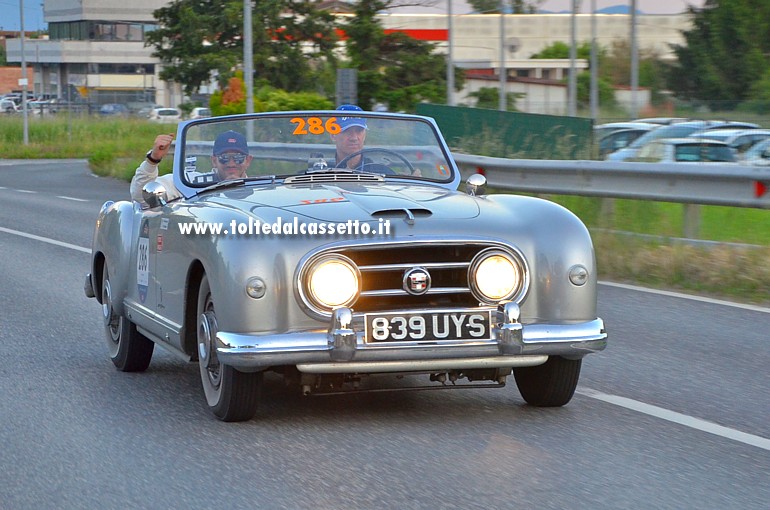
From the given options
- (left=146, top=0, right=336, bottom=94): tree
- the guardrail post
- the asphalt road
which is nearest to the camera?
the asphalt road

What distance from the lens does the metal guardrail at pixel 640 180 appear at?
1155cm

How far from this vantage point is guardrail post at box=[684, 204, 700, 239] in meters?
12.6

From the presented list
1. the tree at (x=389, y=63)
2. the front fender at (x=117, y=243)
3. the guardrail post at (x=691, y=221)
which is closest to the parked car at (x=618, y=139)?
the guardrail post at (x=691, y=221)

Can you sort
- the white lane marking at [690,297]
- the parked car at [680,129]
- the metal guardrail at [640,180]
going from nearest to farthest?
the white lane marking at [690,297] → the metal guardrail at [640,180] → the parked car at [680,129]

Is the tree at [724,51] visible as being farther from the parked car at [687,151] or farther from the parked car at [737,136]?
the parked car at [687,151]

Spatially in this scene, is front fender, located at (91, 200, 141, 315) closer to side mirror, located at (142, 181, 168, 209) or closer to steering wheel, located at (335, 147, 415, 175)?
side mirror, located at (142, 181, 168, 209)

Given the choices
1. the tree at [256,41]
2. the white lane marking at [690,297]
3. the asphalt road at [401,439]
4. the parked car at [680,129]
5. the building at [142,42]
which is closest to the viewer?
the asphalt road at [401,439]

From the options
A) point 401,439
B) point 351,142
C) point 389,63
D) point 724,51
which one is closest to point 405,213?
point 401,439

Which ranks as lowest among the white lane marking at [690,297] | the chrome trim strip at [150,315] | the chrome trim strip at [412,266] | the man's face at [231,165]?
the white lane marking at [690,297]

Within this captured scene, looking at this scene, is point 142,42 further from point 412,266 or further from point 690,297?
point 412,266

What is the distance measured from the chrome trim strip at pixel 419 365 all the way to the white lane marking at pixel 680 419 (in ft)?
2.50

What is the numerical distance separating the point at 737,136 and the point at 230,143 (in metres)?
14.6

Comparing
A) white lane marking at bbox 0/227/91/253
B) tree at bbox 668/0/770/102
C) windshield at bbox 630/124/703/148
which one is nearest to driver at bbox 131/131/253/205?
white lane marking at bbox 0/227/91/253

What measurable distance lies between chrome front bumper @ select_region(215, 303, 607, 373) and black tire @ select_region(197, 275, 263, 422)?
186 mm
